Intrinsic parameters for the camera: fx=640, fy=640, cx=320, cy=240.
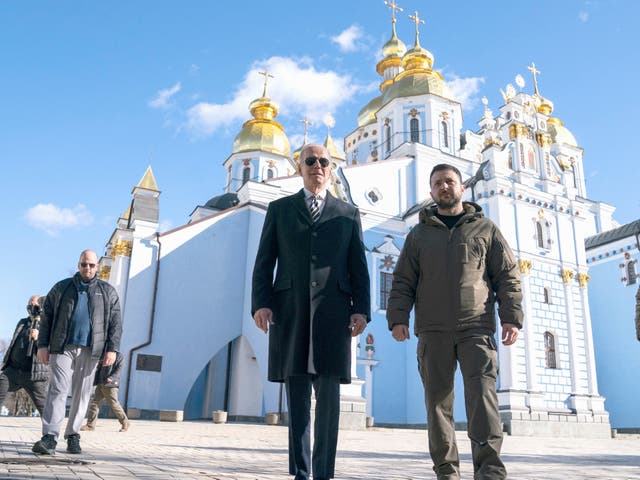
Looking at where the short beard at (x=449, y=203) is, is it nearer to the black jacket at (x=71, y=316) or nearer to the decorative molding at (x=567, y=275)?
the black jacket at (x=71, y=316)

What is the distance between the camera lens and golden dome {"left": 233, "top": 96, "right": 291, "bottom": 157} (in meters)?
31.5

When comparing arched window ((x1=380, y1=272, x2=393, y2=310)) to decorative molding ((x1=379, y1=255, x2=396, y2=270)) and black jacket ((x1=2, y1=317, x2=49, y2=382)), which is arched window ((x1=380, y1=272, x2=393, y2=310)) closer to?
decorative molding ((x1=379, y1=255, x2=396, y2=270))

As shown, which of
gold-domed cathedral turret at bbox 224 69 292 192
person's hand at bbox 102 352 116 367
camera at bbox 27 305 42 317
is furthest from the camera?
gold-domed cathedral turret at bbox 224 69 292 192

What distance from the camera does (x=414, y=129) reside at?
27.7m

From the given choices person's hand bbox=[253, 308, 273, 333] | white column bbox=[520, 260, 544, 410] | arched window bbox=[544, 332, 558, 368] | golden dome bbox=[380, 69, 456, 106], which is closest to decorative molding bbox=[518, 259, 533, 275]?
white column bbox=[520, 260, 544, 410]

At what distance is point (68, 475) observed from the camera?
3.58 metres

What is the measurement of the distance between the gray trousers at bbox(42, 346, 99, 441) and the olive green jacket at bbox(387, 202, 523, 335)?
3006 mm

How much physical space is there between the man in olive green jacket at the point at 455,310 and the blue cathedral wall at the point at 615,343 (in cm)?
2395

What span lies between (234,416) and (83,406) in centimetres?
1514

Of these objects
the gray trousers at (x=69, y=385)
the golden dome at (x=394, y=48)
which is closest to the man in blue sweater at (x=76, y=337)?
the gray trousers at (x=69, y=385)

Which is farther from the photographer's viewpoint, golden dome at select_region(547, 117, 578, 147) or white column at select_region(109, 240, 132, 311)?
golden dome at select_region(547, 117, 578, 147)

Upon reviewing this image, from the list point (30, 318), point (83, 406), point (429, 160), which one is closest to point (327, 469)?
point (83, 406)

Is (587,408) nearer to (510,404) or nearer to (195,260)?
(510,404)

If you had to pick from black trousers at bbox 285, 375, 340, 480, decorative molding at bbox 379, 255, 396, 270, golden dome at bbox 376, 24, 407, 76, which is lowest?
black trousers at bbox 285, 375, 340, 480
